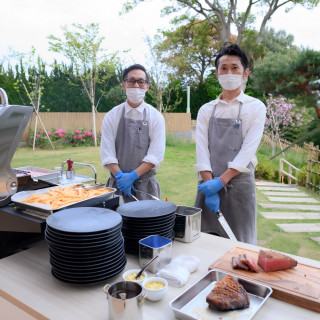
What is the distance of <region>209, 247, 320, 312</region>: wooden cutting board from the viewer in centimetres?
98

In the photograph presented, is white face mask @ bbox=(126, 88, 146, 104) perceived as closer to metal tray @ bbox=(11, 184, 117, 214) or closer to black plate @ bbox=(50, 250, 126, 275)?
metal tray @ bbox=(11, 184, 117, 214)

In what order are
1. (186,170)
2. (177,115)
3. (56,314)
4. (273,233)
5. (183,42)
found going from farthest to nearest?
(183,42), (177,115), (186,170), (273,233), (56,314)

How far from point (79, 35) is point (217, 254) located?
11.6m

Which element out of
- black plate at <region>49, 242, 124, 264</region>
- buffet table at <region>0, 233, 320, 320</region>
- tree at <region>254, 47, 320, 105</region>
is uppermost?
tree at <region>254, 47, 320, 105</region>

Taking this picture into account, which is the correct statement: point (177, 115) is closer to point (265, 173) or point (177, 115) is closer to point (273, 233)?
point (265, 173)

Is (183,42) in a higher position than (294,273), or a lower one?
higher

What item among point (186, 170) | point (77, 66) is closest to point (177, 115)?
point (77, 66)

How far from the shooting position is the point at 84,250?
103cm

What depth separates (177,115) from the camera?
1396cm

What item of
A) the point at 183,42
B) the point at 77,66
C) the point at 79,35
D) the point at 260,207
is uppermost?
the point at 183,42

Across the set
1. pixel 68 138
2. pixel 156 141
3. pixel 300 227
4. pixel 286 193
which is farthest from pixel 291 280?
pixel 68 138

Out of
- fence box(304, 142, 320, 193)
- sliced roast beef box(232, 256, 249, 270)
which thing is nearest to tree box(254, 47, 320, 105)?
fence box(304, 142, 320, 193)

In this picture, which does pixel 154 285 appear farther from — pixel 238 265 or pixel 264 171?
pixel 264 171

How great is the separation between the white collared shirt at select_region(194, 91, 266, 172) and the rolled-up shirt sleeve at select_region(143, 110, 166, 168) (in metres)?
0.33
